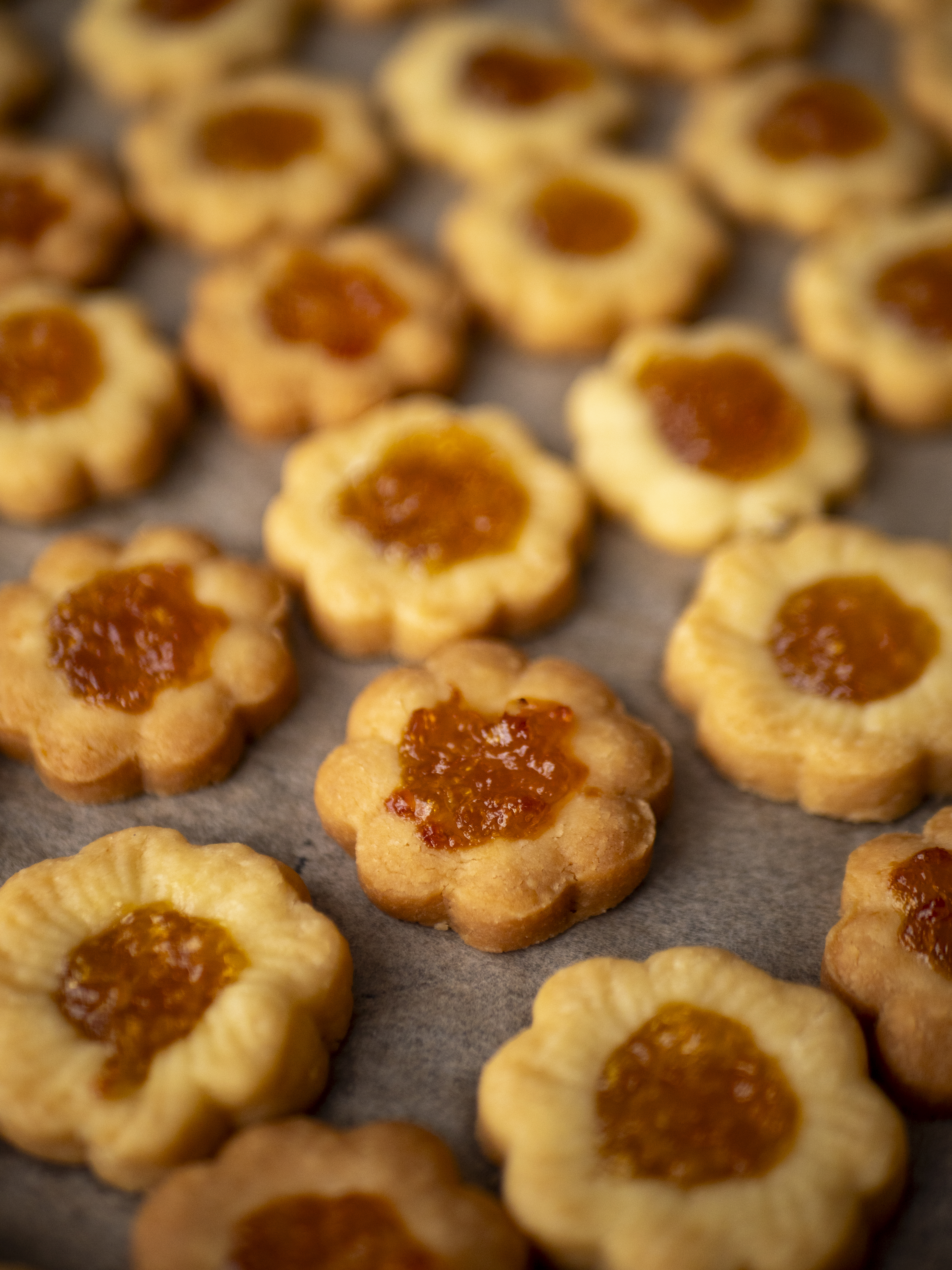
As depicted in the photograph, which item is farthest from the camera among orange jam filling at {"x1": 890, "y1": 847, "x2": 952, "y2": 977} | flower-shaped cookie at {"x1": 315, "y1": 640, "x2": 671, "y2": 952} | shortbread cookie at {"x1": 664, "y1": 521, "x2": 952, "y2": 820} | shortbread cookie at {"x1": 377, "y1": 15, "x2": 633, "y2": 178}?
shortbread cookie at {"x1": 377, "y1": 15, "x2": 633, "y2": 178}

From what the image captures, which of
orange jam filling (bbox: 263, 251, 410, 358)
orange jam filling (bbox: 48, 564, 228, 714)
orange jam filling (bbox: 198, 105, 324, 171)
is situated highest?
orange jam filling (bbox: 198, 105, 324, 171)

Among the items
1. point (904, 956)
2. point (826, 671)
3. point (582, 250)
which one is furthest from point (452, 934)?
point (582, 250)

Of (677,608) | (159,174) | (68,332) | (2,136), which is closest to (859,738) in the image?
(677,608)

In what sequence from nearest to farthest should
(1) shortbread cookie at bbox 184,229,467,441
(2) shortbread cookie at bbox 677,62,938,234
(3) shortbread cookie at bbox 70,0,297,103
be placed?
(1) shortbread cookie at bbox 184,229,467,441
(2) shortbread cookie at bbox 677,62,938,234
(3) shortbread cookie at bbox 70,0,297,103

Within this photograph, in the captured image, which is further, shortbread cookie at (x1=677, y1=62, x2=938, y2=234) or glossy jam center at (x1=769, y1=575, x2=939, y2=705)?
shortbread cookie at (x1=677, y1=62, x2=938, y2=234)

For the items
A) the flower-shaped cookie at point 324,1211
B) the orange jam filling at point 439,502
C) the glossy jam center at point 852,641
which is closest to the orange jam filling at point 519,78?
the orange jam filling at point 439,502

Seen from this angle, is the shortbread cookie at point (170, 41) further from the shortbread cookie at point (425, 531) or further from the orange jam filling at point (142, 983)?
the orange jam filling at point (142, 983)

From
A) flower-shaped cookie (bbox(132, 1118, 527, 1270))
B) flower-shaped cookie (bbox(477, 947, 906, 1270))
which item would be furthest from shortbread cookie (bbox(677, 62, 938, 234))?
flower-shaped cookie (bbox(132, 1118, 527, 1270))

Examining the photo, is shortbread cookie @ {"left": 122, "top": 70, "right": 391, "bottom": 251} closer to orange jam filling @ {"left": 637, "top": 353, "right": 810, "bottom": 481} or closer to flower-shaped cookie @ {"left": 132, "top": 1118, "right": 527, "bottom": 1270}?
orange jam filling @ {"left": 637, "top": 353, "right": 810, "bottom": 481}
